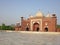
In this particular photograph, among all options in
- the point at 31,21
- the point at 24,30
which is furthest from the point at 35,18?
the point at 24,30

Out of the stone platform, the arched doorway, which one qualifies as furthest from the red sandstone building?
the stone platform

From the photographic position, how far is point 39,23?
35.2 m

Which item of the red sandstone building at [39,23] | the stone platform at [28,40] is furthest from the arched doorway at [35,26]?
the stone platform at [28,40]

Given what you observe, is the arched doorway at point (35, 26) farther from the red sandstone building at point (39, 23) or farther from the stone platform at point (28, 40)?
the stone platform at point (28, 40)

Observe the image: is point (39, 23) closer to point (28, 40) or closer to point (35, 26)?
point (35, 26)

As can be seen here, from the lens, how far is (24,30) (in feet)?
122

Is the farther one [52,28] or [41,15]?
[41,15]

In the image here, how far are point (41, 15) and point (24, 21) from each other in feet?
13.1

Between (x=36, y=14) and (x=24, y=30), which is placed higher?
(x=36, y=14)

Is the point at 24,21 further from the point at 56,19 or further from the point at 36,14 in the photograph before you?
the point at 56,19

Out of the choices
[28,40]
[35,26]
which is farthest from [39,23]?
[28,40]

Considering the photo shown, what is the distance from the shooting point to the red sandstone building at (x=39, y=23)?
33.6m

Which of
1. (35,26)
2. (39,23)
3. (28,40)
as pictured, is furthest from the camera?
(35,26)

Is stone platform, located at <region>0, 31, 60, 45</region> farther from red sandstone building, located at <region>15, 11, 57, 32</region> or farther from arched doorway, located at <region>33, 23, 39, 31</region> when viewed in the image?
arched doorway, located at <region>33, 23, 39, 31</region>
